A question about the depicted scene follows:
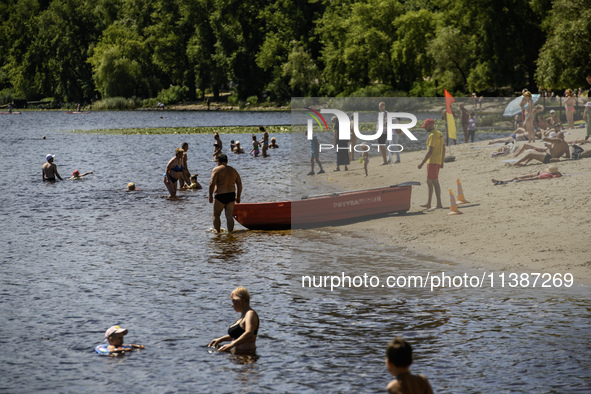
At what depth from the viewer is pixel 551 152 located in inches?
962

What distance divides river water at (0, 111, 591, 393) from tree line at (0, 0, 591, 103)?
43341 mm

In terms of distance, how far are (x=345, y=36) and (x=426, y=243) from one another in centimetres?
8242

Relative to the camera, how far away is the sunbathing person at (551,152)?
79.8 ft

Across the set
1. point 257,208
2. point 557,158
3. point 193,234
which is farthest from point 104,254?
point 557,158

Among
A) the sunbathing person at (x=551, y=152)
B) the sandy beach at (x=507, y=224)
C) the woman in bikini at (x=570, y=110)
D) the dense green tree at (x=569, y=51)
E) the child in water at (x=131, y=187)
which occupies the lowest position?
the child in water at (x=131, y=187)

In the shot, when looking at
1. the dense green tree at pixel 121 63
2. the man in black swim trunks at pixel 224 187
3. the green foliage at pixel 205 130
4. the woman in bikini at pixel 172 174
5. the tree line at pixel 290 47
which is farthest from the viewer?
the dense green tree at pixel 121 63

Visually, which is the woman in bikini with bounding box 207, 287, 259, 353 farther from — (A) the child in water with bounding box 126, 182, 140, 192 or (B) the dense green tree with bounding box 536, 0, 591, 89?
(B) the dense green tree with bounding box 536, 0, 591, 89

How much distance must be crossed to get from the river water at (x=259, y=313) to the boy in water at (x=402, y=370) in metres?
3.14

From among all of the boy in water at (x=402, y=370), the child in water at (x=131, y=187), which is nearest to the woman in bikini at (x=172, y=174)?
the child in water at (x=131, y=187)

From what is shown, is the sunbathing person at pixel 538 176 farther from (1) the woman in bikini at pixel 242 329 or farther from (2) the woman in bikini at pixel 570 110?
(1) the woman in bikini at pixel 242 329

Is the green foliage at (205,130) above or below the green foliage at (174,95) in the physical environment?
below

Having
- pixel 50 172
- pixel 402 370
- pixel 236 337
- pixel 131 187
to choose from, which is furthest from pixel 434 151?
pixel 50 172

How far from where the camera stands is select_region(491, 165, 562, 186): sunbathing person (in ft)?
73.4

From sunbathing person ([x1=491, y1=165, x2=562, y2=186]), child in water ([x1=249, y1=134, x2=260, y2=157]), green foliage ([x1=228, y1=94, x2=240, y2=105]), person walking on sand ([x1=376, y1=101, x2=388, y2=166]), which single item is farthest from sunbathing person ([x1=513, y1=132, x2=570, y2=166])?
green foliage ([x1=228, y1=94, x2=240, y2=105])
